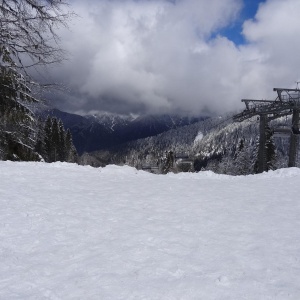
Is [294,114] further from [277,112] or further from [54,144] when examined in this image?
[54,144]

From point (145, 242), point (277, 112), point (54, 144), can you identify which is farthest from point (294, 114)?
point (54, 144)

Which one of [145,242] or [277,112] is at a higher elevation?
[277,112]

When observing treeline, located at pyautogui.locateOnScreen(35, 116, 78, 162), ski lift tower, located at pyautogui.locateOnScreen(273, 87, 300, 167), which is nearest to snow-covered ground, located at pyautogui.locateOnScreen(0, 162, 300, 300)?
ski lift tower, located at pyautogui.locateOnScreen(273, 87, 300, 167)

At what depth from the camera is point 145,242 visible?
5.60 m

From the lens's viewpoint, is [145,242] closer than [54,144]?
Yes

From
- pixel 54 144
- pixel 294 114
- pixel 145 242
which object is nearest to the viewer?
pixel 145 242

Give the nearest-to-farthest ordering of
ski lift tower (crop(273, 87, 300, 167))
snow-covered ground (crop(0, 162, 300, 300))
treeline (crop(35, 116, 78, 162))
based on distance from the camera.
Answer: snow-covered ground (crop(0, 162, 300, 300))
ski lift tower (crop(273, 87, 300, 167))
treeline (crop(35, 116, 78, 162))

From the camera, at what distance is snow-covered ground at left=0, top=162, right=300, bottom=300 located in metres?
4.14

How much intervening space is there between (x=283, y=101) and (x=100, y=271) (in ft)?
47.7

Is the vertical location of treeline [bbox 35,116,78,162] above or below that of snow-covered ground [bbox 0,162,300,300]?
above

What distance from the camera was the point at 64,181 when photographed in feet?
34.4

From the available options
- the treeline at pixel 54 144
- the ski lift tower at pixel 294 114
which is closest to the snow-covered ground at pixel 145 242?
the ski lift tower at pixel 294 114

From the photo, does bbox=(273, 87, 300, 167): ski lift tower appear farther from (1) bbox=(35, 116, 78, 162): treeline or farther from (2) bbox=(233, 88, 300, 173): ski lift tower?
(1) bbox=(35, 116, 78, 162): treeline

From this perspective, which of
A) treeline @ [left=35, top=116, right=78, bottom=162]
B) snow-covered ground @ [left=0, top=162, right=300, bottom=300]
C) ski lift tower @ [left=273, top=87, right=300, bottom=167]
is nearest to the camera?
snow-covered ground @ [left=0, top=162, right=300, bottom=300]
